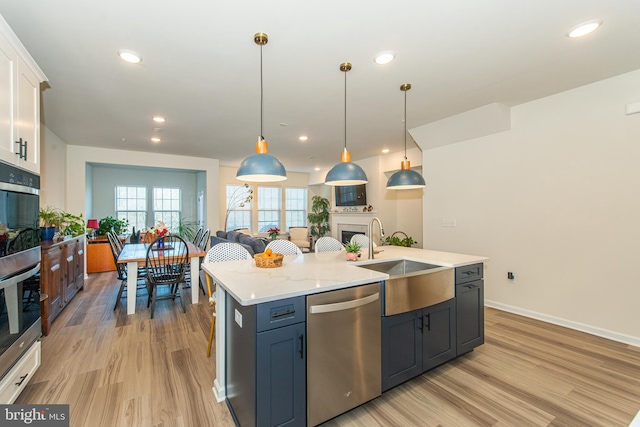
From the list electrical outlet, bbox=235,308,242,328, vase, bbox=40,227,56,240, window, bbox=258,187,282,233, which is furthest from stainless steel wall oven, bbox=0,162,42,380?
window, bbox=258,187,282,233

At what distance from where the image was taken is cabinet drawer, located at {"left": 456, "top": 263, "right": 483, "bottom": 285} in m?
2.53

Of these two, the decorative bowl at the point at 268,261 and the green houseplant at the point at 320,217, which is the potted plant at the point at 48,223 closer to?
the decorative bowl at the point at 268,261

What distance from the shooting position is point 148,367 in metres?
2.44

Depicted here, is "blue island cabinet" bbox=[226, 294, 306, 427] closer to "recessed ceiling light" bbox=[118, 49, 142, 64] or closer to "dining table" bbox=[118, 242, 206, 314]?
"recessed ceiling light" bbox=[118, 49, 142, 64]

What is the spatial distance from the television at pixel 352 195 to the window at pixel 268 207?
2.30 m

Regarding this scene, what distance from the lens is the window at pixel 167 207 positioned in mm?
7570

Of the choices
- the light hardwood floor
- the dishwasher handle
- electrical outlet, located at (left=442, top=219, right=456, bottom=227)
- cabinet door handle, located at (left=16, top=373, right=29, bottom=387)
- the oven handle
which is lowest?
the light hardwood floor

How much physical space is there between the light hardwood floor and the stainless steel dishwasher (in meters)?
0.21

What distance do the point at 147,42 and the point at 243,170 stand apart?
1.31 meters

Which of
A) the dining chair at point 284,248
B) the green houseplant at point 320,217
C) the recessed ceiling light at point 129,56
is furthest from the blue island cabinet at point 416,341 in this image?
the green houseplant at point 320,217

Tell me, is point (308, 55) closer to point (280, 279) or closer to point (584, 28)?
point (280, 279)

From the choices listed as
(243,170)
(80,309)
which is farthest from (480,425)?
(80,309)

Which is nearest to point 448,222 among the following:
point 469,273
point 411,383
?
point 469,273

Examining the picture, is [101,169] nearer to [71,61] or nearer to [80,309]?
[80,309]
